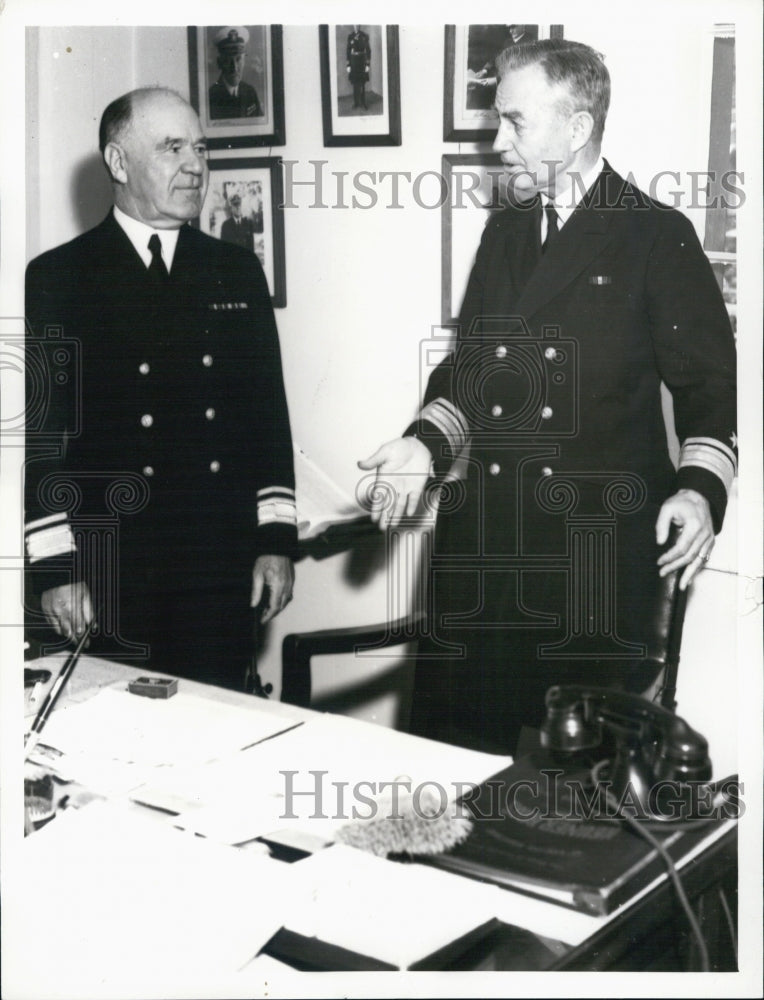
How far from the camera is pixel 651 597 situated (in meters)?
1.30

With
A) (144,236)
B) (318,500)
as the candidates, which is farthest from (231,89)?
(318,500)

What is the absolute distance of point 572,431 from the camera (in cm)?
131

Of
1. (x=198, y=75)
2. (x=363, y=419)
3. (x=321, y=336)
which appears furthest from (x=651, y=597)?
(x=198, y=75)

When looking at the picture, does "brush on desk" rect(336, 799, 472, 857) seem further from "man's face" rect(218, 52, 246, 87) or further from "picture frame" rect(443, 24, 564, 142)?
"man's face" rect(218, 52, 246, 87)

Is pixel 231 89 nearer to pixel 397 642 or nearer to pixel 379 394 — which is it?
pixel 379 394

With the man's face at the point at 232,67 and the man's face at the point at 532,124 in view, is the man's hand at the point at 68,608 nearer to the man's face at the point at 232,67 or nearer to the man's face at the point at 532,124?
the man's face at the point at 232,67

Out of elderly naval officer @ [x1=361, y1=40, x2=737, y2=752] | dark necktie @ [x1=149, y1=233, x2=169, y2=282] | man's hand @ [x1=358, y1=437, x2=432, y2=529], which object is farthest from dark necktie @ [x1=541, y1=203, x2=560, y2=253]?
dark necktie @ [x1=149, y1=233, x2=169, y2=282]

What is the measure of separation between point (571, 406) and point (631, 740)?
18.3 inches

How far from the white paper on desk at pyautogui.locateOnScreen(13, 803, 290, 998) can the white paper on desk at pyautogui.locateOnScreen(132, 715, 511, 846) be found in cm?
6

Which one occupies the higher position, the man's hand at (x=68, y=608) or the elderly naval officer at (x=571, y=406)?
the elderly naval officer at (x=571, y=406)

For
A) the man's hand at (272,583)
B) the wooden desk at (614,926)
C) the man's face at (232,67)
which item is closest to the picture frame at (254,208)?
the man's face at (232,67)

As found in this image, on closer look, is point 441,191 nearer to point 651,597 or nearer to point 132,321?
point 132,321

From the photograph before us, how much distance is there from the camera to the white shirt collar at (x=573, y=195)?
130 centimetres

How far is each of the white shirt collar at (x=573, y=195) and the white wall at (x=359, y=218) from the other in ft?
0.09
